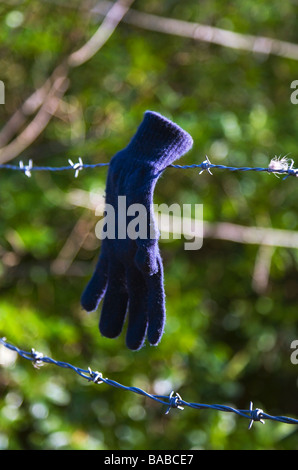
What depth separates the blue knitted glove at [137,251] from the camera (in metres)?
1.91

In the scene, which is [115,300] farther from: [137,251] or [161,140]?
[161,140]

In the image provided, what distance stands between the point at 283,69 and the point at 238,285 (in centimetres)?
162

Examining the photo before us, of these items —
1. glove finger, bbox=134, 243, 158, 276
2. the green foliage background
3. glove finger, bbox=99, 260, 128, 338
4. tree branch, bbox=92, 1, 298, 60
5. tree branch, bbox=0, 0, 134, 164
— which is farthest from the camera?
tree branch, bbox=92, 1, 298, 60

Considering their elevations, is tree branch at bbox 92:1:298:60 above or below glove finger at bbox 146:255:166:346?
above

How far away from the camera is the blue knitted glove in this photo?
6.27 feet

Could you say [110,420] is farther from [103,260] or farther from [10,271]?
[103,260]

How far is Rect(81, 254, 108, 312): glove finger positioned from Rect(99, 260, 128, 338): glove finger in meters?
0.03

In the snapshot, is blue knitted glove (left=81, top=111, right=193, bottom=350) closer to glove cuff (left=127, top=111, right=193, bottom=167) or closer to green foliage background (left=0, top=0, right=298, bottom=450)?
glove cuff (left=127, top=111, right=193, bottom=167)

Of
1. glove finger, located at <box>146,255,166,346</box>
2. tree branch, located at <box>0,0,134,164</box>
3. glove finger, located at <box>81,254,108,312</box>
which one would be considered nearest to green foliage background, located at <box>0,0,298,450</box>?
tree branch, located at <box>0,0,134,164</box>

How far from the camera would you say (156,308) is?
6.30 feet

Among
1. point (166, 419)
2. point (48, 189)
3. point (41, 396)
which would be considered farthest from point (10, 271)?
point (166, 419)

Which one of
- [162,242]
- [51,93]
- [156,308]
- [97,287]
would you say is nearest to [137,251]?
[156,308]

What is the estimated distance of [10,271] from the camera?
432 centimetres

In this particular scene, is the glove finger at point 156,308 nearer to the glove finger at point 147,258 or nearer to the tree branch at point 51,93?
the glove finger at point 147,258
